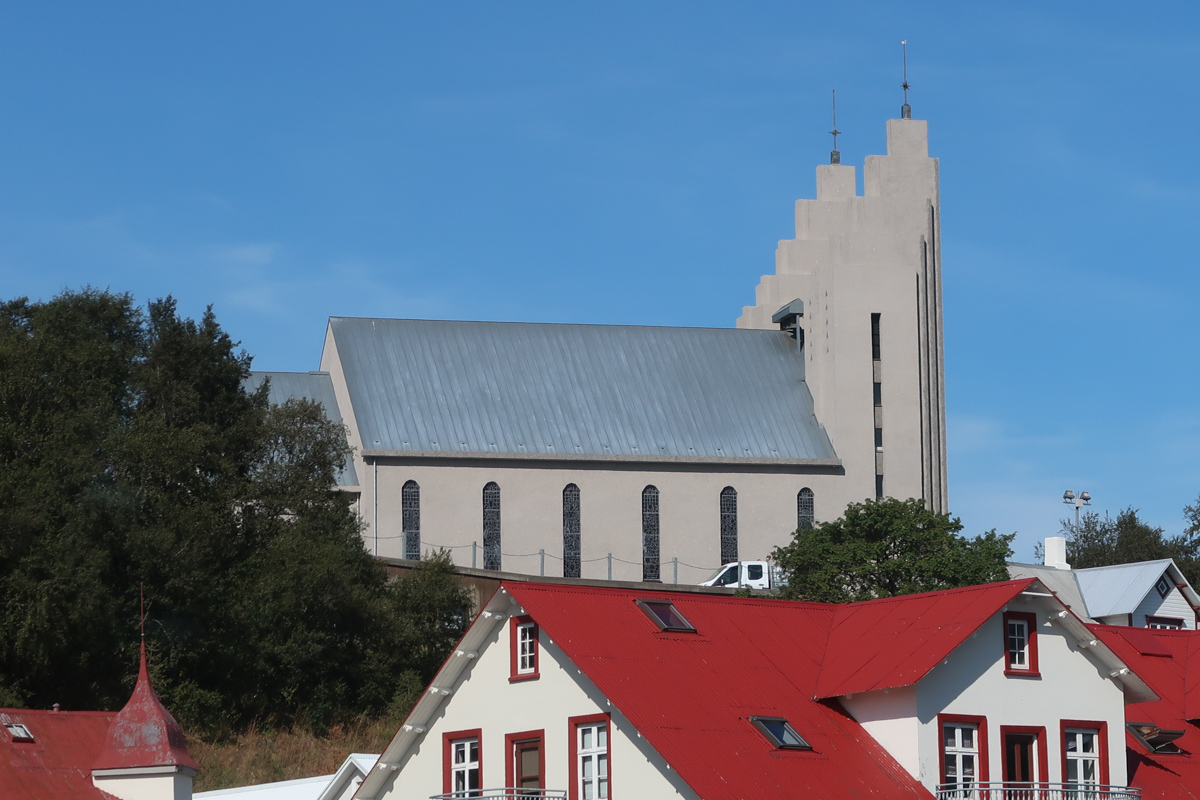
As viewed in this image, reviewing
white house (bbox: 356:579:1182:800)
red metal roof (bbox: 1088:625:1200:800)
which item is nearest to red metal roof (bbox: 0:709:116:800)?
white house (bbox: 356:579:1182:800)

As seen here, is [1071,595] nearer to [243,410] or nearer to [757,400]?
[757,400]

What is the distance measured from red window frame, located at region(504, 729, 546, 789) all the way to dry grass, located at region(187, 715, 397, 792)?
49.5 ft

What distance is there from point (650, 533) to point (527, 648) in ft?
134

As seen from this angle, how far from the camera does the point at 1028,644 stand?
3450 centimetres

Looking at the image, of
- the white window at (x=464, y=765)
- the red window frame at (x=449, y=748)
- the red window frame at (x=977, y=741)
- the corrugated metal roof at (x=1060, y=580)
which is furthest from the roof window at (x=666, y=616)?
the corrugated metal roof at (x=1060, y=580)

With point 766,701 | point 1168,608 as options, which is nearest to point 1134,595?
point 1168,608

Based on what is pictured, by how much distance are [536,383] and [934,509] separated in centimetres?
1671

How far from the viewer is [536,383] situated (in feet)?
260

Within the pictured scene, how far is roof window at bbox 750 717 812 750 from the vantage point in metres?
31.6

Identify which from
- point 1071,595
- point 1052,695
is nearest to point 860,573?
point 1071,595

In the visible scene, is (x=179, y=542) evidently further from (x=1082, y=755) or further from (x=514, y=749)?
(x=1082, y=755)

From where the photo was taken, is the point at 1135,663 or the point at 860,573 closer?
the point at 1135,663

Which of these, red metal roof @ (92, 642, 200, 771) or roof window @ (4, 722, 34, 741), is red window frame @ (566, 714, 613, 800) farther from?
roof window @ (4, 722, 34, 741)

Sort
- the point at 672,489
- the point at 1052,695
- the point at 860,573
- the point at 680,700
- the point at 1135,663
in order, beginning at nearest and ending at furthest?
the point at 680,700 < the point at 1052,695 < the point at 1135,663 < the point at 860,573 < the point at 672,489
